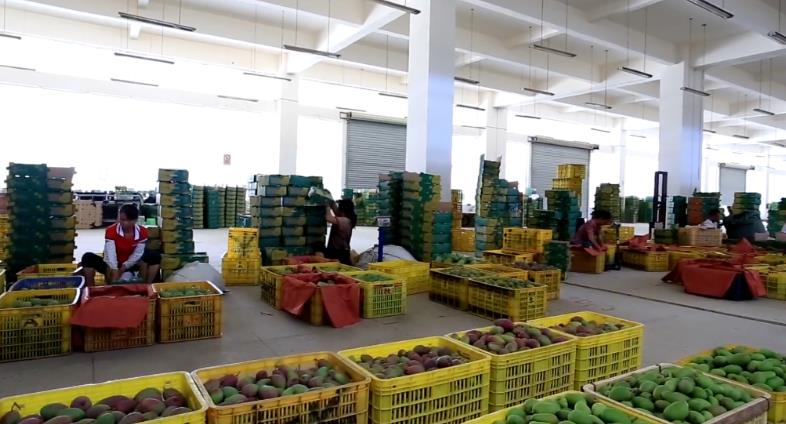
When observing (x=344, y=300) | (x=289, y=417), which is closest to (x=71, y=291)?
(x=344, y=300)

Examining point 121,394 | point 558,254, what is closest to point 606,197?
point 558,254

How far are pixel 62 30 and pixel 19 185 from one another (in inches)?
378

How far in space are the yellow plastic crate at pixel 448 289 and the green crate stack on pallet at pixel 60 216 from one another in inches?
183

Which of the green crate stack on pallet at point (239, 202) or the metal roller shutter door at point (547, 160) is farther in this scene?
the metal roller shutter door at point (547, 160)

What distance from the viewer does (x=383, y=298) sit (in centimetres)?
520

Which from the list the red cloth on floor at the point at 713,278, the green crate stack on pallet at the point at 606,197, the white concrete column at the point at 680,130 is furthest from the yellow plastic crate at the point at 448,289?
the white concrete column at the point at 680,130

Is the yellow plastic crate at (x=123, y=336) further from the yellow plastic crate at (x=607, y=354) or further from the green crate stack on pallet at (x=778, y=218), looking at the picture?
the green crate stack on pallet at (x=778, y=218)

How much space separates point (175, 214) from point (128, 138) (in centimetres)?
1209

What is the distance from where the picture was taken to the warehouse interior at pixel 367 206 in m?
3.29

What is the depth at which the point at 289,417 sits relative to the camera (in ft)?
6.88

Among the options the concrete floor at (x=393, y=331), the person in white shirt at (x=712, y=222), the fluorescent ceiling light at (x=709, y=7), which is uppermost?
the fluorescent ceiling light at (x=709, y=7)

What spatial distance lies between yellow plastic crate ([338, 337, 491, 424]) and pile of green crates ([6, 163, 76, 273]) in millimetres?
5339

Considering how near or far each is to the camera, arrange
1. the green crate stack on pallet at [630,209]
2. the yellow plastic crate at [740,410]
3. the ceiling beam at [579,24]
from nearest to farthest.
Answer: the yellow plastic crate at [740,410] → the ceiling beam at [579,24] → the green crate stack on pallet at [630,209]

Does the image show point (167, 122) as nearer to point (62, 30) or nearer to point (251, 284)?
point (62, 30)
